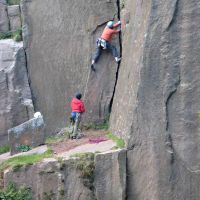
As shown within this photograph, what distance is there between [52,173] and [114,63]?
3.55 meters

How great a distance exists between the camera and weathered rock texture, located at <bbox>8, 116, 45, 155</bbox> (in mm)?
13859

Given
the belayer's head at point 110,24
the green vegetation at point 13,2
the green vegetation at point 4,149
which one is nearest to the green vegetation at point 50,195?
the green vegetation at point 4,149

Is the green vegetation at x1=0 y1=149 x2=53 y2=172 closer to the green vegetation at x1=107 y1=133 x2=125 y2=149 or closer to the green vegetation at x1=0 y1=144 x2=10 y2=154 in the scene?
the green vegetation at x1=107 y1=133 x2=125 y2=149

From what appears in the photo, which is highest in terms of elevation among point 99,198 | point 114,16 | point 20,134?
point 114,16

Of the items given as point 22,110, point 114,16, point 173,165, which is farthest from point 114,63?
point 173,165

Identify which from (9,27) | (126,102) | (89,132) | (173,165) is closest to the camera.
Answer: (173,165)

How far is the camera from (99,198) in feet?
40.8

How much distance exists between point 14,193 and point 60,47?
4.16 metres

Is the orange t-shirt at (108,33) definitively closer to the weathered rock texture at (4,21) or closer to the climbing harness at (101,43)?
the climbing harness at (101,43)

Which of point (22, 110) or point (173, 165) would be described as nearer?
point (173, 165)

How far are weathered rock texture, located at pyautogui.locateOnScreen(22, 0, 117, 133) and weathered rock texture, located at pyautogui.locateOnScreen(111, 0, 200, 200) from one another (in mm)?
2816

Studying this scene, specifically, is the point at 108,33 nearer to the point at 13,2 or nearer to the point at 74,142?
the point at 74,142

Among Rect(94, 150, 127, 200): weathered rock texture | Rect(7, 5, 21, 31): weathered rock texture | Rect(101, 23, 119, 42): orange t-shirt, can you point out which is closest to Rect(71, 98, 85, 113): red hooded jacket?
Rect(101, 23, 119, 42): orange t-shirt

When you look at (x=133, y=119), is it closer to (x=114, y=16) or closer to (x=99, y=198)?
(x=99, y=198)
